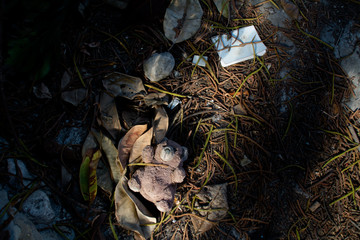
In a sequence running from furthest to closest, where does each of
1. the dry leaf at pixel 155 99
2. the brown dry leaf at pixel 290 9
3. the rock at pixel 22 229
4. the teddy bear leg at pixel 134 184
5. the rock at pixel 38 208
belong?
1. the brown dry leaf at pixel 290 9
2. the dry leaf at pixel 155 99
3. the teddy bear leg at pixel 134 184
4. the rock at pixel 38 208
5. the rock at pixel 22 229

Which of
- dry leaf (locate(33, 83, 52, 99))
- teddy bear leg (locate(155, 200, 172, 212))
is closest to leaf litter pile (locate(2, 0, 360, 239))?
dry leaf (locate(33, 83, 52, 99))

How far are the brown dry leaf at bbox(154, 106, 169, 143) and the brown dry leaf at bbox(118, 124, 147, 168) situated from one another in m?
0.09

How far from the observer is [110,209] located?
1666 millimetres

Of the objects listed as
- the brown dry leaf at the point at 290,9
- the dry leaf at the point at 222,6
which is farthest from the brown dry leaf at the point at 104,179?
the brown dry leaf at the point at 290,9

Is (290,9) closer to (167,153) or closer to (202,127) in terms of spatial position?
(202,127)

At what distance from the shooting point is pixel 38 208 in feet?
4.83

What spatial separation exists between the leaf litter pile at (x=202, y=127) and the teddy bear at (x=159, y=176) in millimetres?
66

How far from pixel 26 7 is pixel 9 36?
0.23m

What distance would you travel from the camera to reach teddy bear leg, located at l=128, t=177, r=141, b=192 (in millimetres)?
1571

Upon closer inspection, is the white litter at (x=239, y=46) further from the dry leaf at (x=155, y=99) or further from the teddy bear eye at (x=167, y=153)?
the teddy bear eye at (x=167, y=153)

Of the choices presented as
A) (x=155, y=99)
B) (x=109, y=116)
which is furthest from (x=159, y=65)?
(x=109, y=116)

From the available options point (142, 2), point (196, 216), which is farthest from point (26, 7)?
point (196, 216)

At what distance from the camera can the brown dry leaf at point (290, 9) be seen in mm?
2094

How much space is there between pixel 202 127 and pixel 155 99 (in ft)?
1.44
